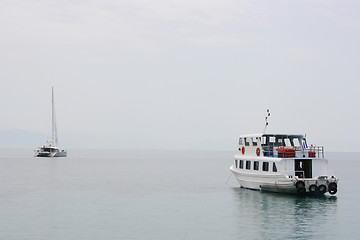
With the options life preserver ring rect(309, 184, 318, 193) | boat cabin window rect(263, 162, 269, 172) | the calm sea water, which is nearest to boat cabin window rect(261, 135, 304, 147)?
boat cabin window rect(263, 162, 269, 172)

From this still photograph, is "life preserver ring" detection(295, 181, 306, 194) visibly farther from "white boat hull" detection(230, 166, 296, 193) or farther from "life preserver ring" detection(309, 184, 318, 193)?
"life preserver ring" detection(309, 184, 318, 193)

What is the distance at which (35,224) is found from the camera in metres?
33.2

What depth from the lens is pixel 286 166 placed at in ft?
143

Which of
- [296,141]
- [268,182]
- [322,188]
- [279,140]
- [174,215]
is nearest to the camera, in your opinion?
[174,215]

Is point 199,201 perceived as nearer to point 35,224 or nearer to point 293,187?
point 293,187

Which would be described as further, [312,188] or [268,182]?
[268,182]

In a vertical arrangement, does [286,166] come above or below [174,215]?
above

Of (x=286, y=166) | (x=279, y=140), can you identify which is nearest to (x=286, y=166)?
(x=286, y=166)

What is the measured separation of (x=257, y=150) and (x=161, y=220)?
16.1 metres

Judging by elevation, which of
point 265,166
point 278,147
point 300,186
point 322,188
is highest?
point 278,147

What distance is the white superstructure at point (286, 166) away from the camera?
1698 inches

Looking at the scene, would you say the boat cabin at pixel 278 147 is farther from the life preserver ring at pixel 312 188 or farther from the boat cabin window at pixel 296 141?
the life preserver ring at pixel 312 188

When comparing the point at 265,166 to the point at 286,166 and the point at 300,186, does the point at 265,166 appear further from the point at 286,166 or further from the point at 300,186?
the point at 300,186

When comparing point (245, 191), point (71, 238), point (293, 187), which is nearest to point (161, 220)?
point (71, 238)
